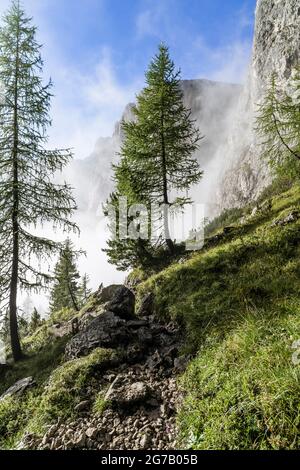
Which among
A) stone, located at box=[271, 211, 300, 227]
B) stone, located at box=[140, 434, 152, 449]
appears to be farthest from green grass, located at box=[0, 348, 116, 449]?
stone, located at box=[271, 211, 300, 227]

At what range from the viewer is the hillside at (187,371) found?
4035 millimetres

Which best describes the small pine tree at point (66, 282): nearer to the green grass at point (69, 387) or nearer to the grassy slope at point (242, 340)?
the grassy slope at point (242, 340)

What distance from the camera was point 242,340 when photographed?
5.54 metres

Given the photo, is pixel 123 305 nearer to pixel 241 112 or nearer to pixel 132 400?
pixel 132 400

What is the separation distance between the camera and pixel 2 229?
501 inches

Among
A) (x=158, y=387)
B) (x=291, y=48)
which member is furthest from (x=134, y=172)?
(x=291, y=48)

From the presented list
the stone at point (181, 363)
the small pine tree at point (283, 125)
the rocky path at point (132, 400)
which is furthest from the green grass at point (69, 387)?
the small pine tree at point (283, 125)

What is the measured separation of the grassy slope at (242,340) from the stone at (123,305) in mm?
1060

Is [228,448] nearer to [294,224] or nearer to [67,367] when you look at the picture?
[67,367]

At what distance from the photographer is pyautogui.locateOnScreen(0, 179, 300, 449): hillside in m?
4.04

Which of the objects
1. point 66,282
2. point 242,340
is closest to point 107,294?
point 242,340

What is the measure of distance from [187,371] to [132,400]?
1.42m

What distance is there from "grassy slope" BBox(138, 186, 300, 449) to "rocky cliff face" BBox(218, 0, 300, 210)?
1954 inches

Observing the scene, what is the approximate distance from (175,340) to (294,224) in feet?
24.8
